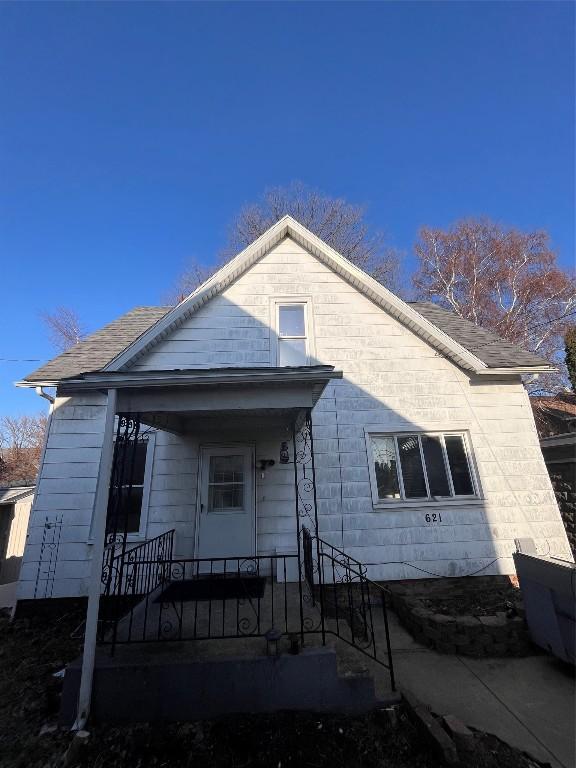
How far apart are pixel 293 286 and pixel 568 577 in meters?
6.44

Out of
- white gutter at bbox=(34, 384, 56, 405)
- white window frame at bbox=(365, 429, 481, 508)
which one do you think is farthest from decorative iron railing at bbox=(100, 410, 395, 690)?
white gutter at bbox=(34, 384, 56, 405)

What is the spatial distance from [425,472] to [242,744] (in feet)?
15.6

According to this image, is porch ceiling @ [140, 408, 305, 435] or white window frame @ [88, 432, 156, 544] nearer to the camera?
porch ceiling @ [140, 408, 305, 435]

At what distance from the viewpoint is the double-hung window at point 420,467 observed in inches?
242

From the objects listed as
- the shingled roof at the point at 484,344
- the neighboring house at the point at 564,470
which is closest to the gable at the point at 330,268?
the shingled roof at the point at 484,344

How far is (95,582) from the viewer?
134 inches

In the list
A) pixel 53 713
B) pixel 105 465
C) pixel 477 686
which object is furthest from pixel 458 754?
pixel 105 465

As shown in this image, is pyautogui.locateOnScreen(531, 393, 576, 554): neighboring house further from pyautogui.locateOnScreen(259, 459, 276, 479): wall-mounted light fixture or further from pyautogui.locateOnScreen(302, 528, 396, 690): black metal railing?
pyautogui.locateOnScreen(259, 459, 276, 479): wall-mounted light fixture

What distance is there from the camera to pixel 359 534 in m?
5.86

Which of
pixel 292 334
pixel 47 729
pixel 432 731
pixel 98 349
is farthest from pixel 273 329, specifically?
pixel 47 729

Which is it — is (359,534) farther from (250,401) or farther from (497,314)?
(497,314)

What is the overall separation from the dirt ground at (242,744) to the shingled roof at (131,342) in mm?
4498

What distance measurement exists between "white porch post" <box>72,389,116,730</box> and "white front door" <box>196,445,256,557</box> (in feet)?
8.04

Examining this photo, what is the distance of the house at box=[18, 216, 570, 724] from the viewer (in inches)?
225
